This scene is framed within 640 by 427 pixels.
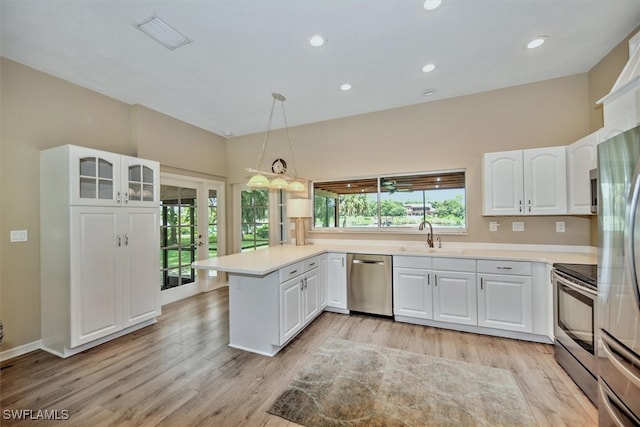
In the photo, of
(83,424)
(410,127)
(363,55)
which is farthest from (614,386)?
(410,127)

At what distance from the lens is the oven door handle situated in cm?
189

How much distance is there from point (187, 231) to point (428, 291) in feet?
12.9

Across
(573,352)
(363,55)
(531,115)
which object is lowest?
(573,352)

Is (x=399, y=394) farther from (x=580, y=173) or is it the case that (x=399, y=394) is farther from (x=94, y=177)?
(x=94, y=177)

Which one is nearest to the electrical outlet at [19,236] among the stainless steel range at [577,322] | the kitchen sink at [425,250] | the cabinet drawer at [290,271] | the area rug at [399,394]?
the cabinet drawer at [290,271]

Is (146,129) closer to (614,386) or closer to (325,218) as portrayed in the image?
(325,218)

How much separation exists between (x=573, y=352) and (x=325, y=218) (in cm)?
325

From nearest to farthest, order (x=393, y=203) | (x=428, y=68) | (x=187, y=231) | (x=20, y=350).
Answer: (x=20, y=350), (x=428, y=68), (x=393, y=203), (x=187, y=231)

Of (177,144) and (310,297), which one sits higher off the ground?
(177,144)

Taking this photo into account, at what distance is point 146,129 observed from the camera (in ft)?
12.3

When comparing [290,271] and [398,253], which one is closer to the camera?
[290,271]

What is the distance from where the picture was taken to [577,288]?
6.78 feet

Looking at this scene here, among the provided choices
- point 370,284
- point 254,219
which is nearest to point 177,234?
point 254,219

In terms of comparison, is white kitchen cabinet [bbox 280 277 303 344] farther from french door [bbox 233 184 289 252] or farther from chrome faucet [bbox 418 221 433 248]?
french door [bbox 233 184 289 252]
